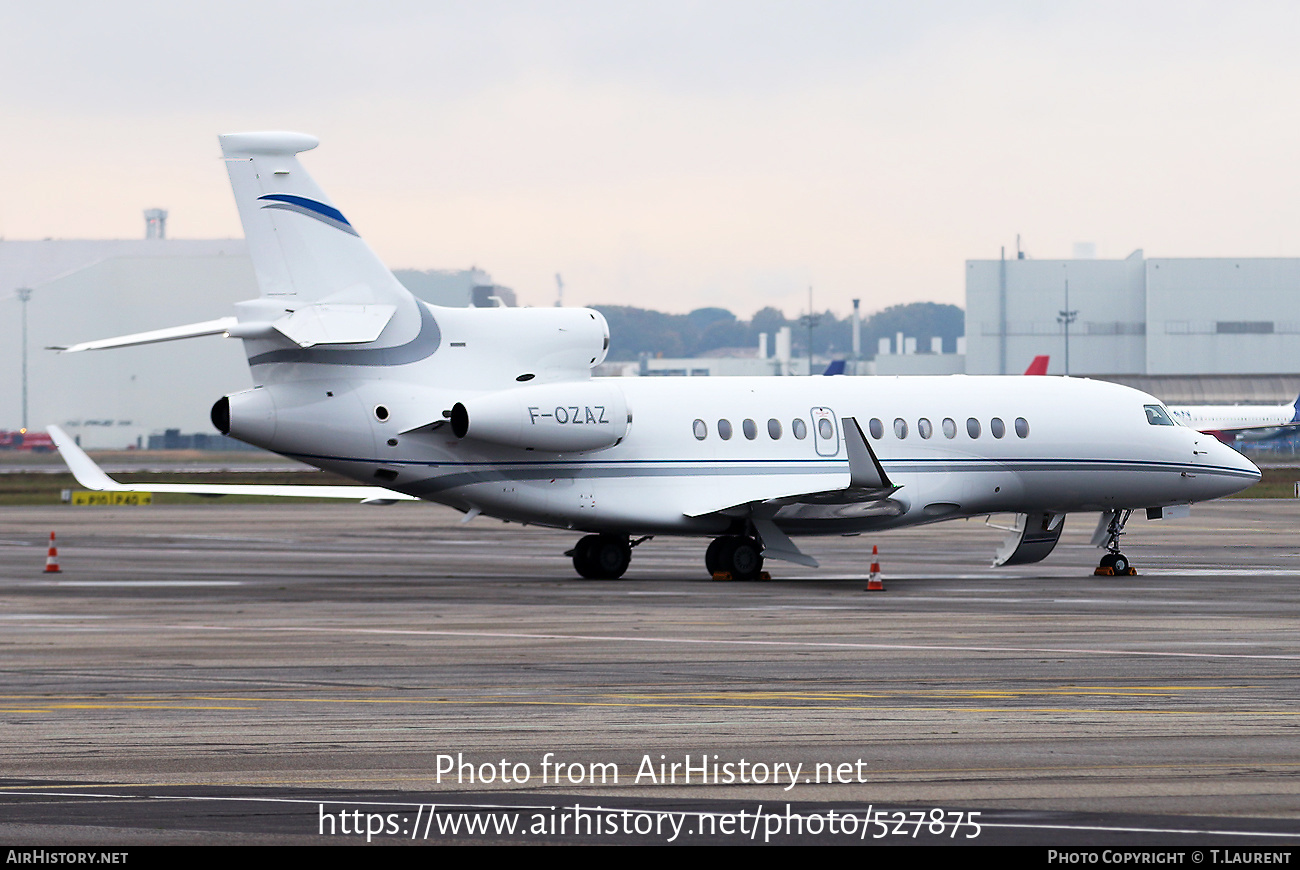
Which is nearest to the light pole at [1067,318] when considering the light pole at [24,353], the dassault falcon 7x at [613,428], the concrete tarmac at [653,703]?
the light pole at [24,353]

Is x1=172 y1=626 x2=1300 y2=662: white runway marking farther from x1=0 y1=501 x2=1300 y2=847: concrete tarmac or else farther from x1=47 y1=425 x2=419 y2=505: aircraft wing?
x1=47 y1=425 x2=419 y2=505: aircraft wing

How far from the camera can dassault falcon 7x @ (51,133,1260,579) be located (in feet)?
82.1

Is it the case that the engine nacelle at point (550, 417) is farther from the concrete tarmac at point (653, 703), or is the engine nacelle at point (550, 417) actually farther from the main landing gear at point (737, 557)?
the main landing gear at point (737, 557)

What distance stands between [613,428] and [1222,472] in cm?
1171

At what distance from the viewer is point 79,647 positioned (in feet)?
56.5

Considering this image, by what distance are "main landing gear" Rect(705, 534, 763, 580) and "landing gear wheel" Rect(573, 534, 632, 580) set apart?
4.78 feet

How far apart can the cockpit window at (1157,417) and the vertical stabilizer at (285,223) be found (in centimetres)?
1468

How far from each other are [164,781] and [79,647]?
7970mm

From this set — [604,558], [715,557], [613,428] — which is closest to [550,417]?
[613,428]

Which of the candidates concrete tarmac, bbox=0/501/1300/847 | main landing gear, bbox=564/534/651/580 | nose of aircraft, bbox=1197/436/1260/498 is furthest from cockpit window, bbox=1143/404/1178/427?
main landing gear, bbox=564/534/651/580

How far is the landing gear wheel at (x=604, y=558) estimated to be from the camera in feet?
90.5

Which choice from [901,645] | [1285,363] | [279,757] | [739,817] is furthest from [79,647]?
[1285,363]

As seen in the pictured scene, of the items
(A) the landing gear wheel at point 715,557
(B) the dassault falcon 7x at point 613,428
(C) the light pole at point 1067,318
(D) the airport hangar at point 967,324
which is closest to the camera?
(B) the dassault falcon 7x at point 613,428

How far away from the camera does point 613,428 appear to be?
86.8 ft
